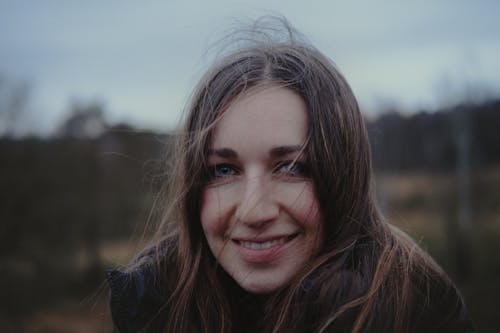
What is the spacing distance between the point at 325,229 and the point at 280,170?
277 mm

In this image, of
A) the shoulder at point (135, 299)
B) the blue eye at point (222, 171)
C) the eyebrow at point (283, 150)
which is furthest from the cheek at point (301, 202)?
the shoulder at point (135, 299)

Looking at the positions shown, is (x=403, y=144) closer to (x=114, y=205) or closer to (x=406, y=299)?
(x=114, y=205)

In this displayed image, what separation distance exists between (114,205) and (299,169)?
34.7 ft

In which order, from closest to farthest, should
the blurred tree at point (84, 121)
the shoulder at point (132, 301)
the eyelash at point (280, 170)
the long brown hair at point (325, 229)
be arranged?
the long brown hair at point (325, 229), the eyelash at point (280, 170), the shoulder at point (132, 301), the blurred tree at point (84, 121)

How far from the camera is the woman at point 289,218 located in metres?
1.51

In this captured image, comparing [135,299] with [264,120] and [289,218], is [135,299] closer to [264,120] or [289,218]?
[289,218]

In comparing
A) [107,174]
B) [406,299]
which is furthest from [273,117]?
[107,174]

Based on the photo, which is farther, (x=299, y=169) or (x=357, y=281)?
(x=299, y=169)

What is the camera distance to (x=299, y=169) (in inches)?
63.7

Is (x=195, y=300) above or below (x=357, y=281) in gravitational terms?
below

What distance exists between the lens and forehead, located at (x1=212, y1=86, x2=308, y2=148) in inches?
61.7

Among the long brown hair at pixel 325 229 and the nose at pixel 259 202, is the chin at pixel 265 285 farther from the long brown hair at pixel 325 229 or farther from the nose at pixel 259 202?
the nose at pixel 259 202

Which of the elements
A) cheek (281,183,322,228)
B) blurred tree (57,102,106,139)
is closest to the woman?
cheek (281,183,322,228)

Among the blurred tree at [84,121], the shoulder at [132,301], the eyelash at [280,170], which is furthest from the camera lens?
the blurred tree at [84,121]
